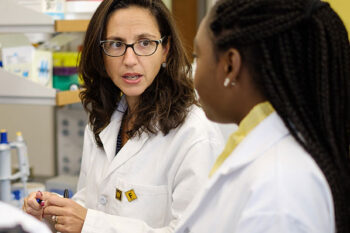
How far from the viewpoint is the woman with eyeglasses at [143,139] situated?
1.06 meters

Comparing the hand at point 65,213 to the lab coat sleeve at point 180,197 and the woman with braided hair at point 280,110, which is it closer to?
the lab coat sleeve at point 180,197

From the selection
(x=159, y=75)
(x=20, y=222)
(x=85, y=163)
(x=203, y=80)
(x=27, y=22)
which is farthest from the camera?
(x=27, y=22)

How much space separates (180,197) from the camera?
105cm

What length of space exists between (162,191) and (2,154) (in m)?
0.71

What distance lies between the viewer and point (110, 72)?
121 cm

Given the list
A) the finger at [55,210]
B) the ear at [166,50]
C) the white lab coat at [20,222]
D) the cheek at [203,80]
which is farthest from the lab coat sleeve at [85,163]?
the white lab coat at [20,222]

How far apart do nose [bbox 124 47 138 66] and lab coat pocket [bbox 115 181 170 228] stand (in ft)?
1.19

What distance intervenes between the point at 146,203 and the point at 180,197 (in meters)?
0.12

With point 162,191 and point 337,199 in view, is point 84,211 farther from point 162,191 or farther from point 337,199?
point 337,199

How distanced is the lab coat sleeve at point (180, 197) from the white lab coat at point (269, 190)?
0.32m

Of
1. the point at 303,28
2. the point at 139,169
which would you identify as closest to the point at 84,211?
the point at 139,169

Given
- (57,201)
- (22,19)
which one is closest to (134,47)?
(57,201)

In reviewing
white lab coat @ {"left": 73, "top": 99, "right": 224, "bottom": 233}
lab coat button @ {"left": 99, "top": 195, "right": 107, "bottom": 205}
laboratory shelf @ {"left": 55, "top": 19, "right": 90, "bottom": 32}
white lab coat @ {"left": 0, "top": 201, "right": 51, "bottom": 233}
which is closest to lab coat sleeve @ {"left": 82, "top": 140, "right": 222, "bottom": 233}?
white lab coat @ {"left": 73, "top": 99, "right": 224, "bottom": 233}

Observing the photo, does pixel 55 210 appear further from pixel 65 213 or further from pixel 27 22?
pixel 27 22
